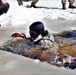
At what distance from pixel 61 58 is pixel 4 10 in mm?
3965

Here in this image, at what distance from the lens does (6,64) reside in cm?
538

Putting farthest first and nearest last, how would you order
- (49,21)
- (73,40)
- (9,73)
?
(49,21), (73,40), (9,73)

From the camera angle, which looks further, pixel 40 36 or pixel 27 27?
pixel 27 27

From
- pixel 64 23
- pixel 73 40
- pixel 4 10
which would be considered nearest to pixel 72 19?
pixel 64 23

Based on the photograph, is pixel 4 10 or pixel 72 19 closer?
pixel 4 10

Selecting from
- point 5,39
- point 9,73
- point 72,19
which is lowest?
point 72,19

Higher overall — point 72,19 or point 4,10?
point 4,10

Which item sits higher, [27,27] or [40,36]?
[40,36]

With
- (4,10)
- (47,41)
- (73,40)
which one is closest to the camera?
(47,41)

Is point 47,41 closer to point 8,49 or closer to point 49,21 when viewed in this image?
point 8,49

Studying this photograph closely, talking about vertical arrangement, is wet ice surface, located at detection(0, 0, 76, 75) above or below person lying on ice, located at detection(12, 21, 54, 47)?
below

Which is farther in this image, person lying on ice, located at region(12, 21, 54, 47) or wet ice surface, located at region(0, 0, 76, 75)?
person lying on ice, located at region(12, 21, 54, 47)

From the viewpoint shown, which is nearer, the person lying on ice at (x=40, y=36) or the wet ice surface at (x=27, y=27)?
the wet ice surface at (x=27, y=27)

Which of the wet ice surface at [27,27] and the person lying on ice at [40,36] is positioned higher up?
the person lying on ice at [40,36]
